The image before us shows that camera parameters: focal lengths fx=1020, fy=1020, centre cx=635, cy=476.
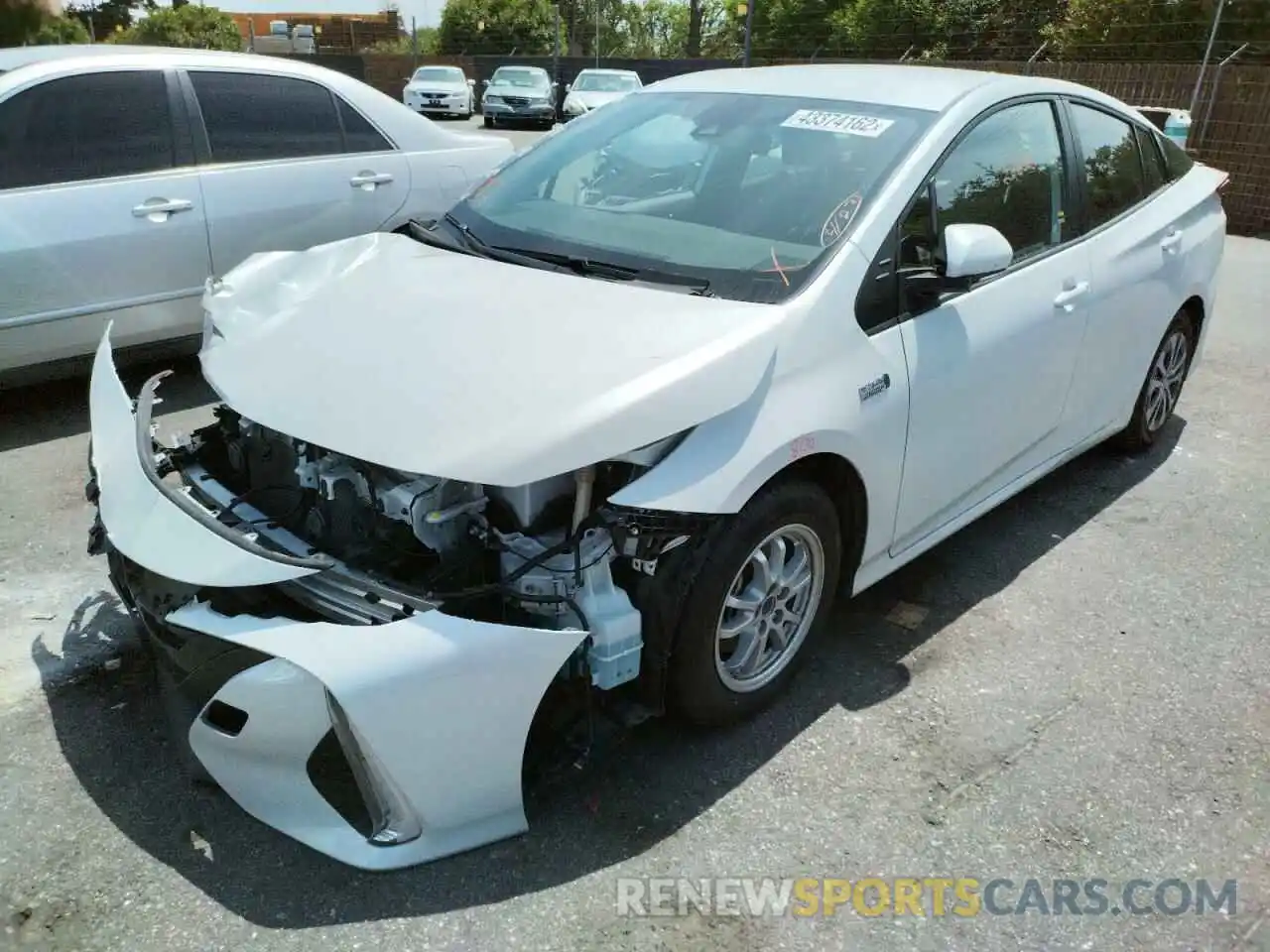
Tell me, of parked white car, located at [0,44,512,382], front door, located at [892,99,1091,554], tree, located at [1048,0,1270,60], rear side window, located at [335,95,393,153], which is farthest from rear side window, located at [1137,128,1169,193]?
tree, located at [1048,0,1270,60]

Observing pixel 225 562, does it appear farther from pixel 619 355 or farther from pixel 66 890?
pixel 619 355

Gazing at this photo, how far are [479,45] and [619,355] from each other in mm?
47763

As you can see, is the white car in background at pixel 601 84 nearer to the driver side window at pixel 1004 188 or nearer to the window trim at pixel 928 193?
the window trim at pixel 928 193

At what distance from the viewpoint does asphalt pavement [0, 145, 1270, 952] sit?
2.30 m

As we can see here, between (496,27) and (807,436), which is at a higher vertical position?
(807,436)

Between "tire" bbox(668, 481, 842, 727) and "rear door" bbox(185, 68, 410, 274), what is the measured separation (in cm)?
363

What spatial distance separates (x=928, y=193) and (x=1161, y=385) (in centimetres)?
237

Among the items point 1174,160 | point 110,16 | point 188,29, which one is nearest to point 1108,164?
point 1174,160

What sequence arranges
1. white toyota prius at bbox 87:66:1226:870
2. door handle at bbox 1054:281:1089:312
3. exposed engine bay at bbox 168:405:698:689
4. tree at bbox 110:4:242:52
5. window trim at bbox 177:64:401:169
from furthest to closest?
1. tree at bbox 110:4:242:52
2. window trim at bbox 177:64:401:169
3. door handle at bbox 1054:281:1089:312
4. exposed engine bay at bbox 168:405:698:689
5. white toyota prius at bbox 87:66:1226:870

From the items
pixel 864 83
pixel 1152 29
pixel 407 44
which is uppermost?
pixel 1152 29

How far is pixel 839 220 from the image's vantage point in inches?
116

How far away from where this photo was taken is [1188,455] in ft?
16.6

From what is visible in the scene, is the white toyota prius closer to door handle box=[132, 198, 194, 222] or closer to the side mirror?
the side mirror

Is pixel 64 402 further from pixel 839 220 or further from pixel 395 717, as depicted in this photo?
pixel 839 220
